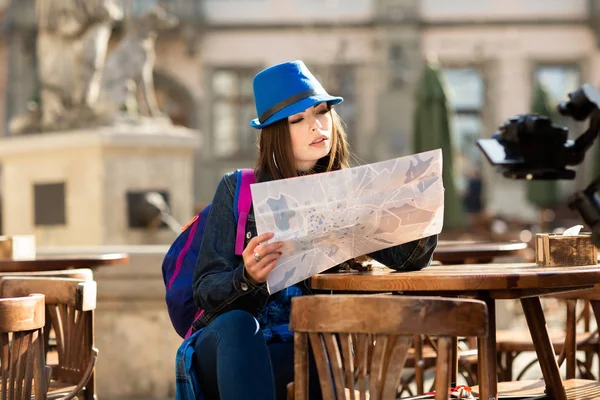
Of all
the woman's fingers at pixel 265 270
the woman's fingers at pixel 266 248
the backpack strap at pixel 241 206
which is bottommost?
the woman's fingers at pixel 265 270

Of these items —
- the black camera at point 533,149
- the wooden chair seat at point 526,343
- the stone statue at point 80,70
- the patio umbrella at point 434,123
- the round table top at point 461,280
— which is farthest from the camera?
the patio umbrella at point 434,123

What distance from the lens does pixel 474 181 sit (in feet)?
72.7

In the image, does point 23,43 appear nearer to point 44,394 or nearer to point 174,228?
point 174,228

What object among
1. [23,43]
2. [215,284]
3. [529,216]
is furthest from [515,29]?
[215,284]

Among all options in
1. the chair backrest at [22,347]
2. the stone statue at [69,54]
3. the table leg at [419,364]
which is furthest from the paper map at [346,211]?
the stone statue at [69,54]

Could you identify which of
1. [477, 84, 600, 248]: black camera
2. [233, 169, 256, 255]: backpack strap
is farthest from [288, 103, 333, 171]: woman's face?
[477, 84, 600, 248]: black camera

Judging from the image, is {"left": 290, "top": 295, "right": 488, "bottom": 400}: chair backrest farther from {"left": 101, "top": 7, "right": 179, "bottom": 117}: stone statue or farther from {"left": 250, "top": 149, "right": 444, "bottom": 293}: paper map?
{"left": 101, "top": 7, "right": 179, "bottom": 117}: stone statue

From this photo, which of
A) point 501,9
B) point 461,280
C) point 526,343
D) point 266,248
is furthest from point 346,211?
point 501,9

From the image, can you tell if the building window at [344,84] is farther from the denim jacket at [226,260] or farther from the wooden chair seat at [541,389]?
the denim jacket at [226,260]

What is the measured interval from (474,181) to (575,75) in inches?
174

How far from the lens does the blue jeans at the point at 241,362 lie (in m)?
2.64

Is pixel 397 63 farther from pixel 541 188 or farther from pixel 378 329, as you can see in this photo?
pixel 378 329

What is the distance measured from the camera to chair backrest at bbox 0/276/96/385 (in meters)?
3.40

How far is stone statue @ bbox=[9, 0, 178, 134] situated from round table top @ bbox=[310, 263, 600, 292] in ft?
24.0
